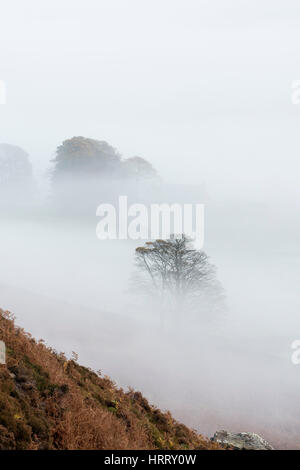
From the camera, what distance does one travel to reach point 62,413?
602cm

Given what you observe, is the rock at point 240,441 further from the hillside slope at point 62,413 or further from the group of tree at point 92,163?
the group of tree at point 92,163

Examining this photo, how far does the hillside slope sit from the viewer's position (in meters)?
5.24

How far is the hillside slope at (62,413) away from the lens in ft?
17.2

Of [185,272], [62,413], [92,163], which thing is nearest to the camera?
[62,413]

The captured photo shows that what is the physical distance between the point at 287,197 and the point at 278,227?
24.5 meters

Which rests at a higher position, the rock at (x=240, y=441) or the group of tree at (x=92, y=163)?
the group of tree at (x=92, y=163)

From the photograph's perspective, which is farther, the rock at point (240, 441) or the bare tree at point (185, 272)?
the bare tree at point (185, 272)

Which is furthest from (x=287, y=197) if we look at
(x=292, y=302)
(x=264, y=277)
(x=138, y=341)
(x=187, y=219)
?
(x=138, y=341)

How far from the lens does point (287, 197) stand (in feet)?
341

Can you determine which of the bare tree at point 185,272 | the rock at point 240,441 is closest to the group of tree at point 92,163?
the bare tree at point 185,272

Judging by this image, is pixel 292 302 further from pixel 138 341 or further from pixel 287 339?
pixel 138 341

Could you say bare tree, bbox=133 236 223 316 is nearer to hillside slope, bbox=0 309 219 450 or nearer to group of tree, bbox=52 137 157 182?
hillside slope, bbox=0 309 219 450

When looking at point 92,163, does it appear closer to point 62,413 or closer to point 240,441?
point 240,441

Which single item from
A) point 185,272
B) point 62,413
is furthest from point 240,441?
point 185,272
